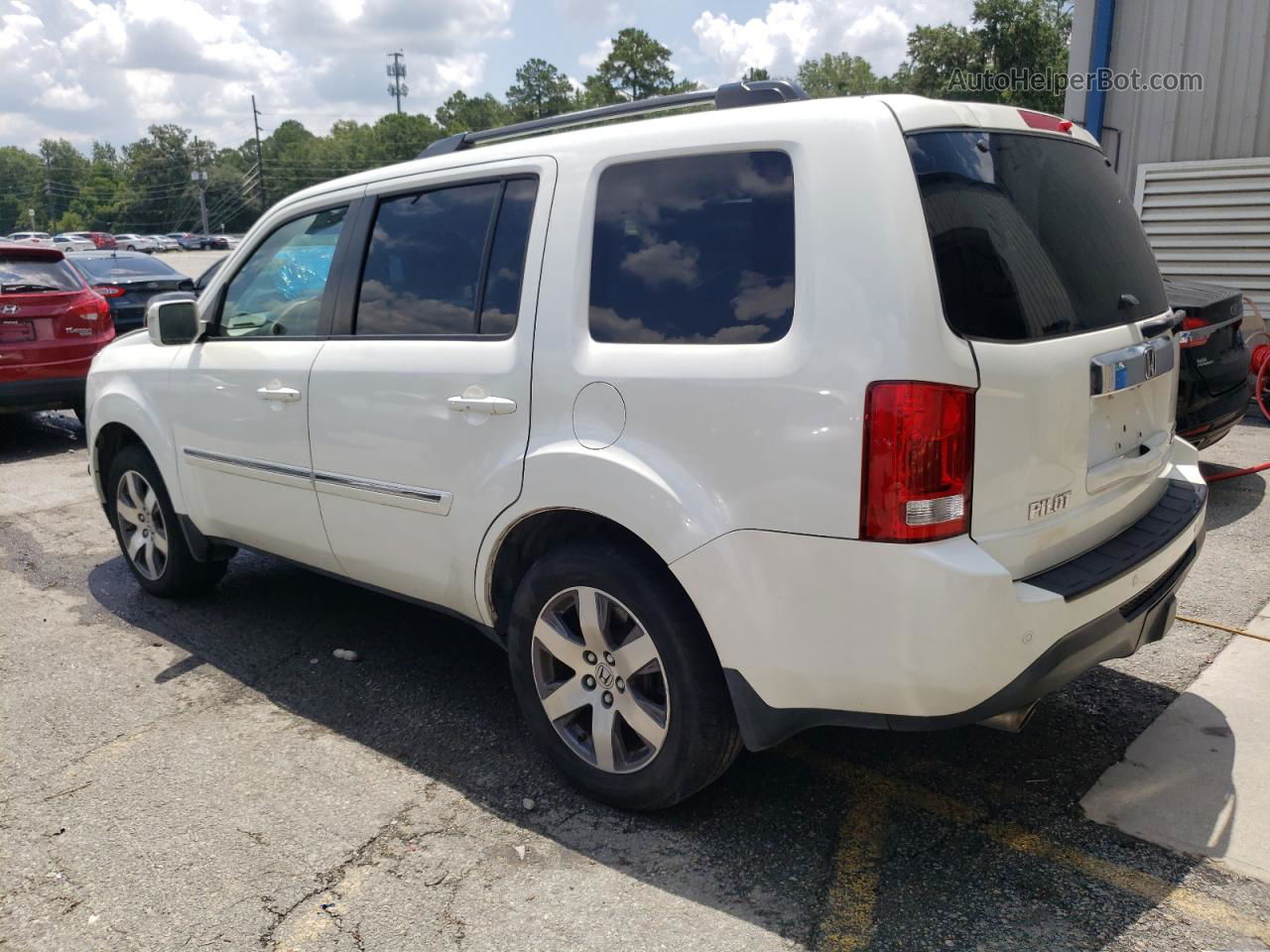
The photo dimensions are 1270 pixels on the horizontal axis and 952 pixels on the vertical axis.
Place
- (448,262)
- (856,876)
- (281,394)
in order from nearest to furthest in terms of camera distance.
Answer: (856,876), (448,262), (281,394)

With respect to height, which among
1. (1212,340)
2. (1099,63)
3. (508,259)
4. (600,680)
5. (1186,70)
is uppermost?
(1099,63)

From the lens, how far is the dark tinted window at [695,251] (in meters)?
2.66

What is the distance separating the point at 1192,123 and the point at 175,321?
30.4 feet

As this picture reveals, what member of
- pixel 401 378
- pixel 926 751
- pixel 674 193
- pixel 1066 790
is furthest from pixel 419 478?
pixel 1066 790

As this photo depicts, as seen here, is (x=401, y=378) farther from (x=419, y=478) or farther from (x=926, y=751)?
(x=926, y=751)

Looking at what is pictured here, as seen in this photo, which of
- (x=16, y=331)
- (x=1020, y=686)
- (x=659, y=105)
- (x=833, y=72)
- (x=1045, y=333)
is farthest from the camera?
(x=833, y=72)

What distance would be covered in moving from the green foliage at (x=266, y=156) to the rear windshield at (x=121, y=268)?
139 feet

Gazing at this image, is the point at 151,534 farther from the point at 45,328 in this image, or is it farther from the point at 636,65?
the point at 636,65

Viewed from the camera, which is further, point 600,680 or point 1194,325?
point 1194,325

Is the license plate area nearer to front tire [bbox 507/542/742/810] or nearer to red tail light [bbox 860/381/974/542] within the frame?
front tire [bbox 507/542/742/810]

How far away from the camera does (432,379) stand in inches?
135

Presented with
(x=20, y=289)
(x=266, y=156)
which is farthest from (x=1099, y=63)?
(x=266, y=156)

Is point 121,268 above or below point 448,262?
below

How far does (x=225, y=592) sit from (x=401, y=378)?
7.94ft
